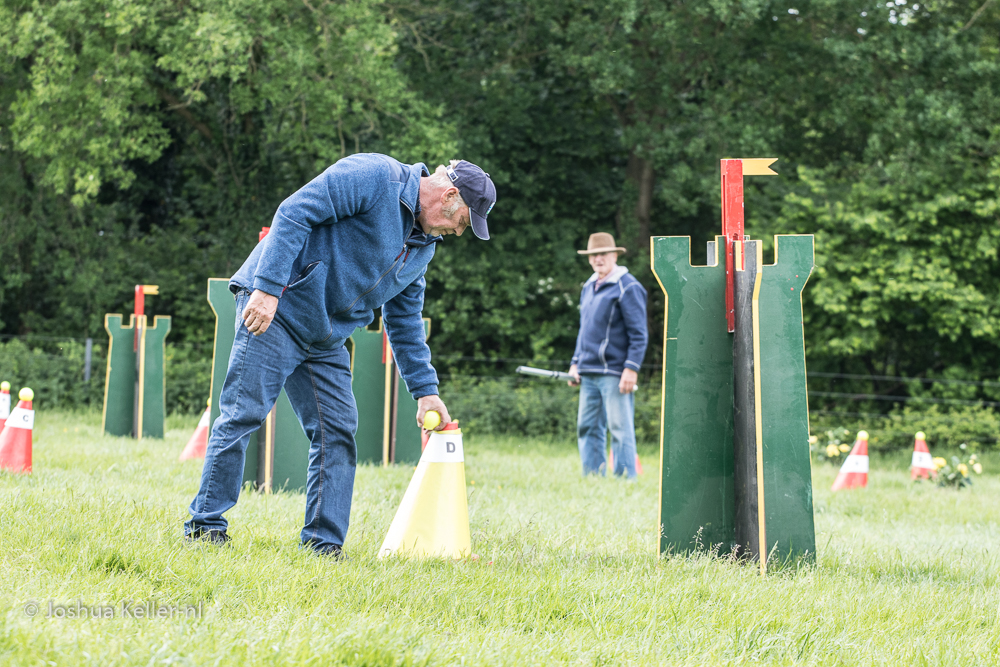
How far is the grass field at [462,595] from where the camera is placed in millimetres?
2254

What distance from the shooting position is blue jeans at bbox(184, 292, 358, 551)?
3.38m

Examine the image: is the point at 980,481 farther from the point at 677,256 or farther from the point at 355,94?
the point at 355,94

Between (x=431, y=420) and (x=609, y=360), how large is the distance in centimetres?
385

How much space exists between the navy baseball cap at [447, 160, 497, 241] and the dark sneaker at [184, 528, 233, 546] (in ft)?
4.90

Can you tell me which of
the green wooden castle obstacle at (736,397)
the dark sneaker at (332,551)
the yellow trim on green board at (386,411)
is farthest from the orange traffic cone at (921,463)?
the dark sneaker at (332,551)

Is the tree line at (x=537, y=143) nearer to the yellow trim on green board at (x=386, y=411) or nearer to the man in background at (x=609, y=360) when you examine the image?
the yellow trim on green board at (x=386, y=411)

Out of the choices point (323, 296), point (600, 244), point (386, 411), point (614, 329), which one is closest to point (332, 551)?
point (323, 296)

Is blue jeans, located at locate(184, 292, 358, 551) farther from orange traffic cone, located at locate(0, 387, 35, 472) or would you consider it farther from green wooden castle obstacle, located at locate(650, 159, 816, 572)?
orange traffic cone, located at locate(0, 387, 35, 472)

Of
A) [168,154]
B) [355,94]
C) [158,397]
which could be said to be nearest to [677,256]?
[158,397]

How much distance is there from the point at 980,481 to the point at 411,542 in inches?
315

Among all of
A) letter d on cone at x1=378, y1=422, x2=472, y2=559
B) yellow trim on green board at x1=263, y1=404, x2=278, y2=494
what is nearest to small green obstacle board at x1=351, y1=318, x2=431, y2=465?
yellow trim on green board at x1=263, y1=404, x2=278, y2=494

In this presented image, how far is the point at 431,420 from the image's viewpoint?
3.71 meters

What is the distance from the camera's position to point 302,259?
338cm

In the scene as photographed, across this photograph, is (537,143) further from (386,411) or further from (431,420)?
(431,420)
